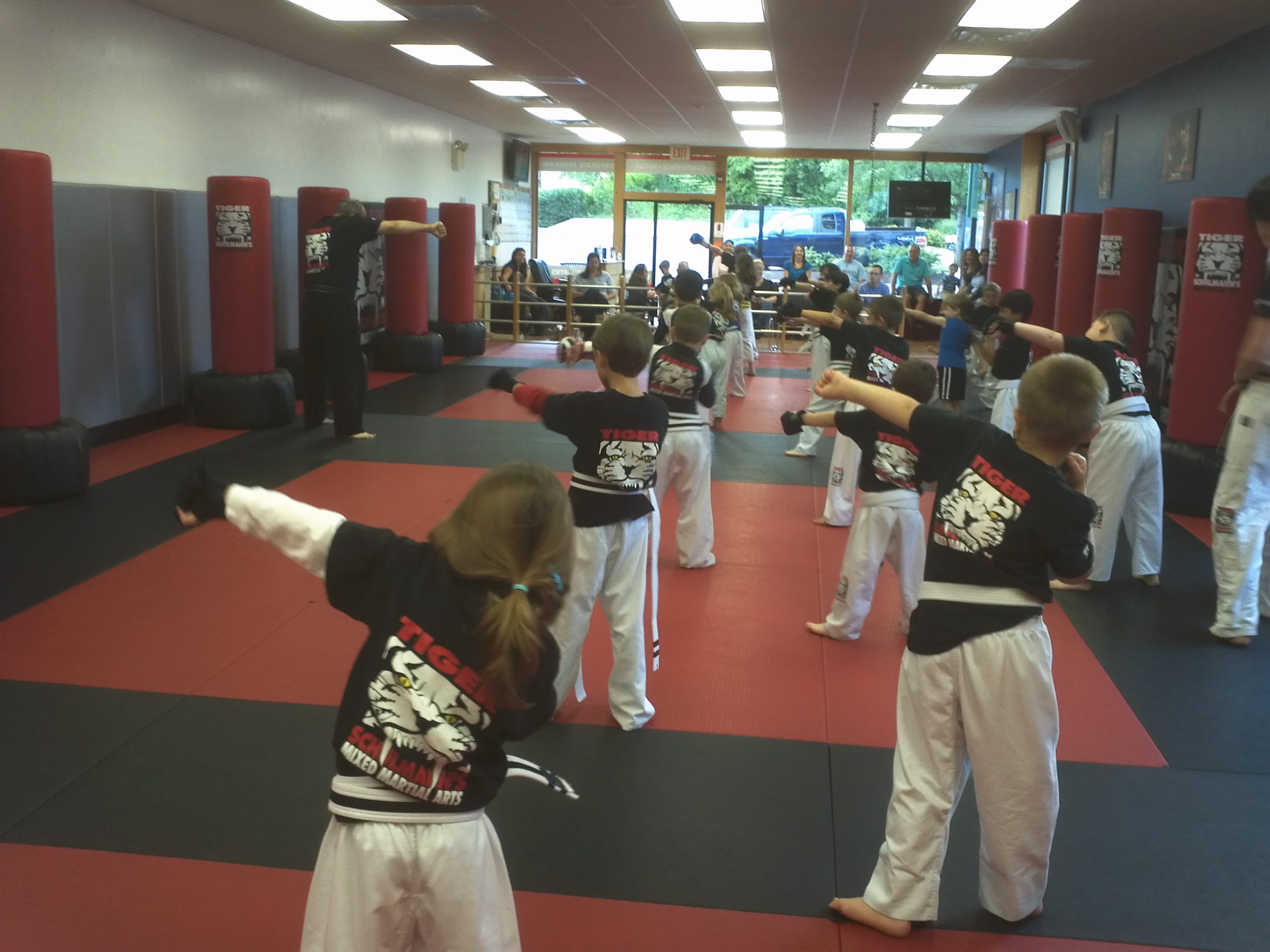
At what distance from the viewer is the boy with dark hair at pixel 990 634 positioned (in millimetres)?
2682

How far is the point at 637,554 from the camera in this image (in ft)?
13.2

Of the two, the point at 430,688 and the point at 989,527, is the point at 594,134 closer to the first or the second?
the point at 989,527

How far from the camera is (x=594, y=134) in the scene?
2112 centimetres

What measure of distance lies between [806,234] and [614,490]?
68.9ft

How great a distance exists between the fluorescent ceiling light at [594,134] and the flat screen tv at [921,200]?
532 cm

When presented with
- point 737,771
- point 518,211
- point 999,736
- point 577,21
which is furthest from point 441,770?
point 518,211

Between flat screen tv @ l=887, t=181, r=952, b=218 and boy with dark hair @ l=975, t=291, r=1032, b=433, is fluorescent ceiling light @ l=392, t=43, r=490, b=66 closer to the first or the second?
boy with dark hair @ l=975, t=291, r=1032, b=433

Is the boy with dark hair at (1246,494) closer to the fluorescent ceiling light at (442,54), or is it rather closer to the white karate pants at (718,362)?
the white karate pants at (718,362)

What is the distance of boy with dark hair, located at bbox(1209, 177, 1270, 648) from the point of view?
15.9 ft

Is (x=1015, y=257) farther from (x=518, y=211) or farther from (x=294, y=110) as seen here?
(x=518, y=211)

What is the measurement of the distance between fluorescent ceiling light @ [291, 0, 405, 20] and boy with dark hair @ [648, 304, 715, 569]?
540 cm

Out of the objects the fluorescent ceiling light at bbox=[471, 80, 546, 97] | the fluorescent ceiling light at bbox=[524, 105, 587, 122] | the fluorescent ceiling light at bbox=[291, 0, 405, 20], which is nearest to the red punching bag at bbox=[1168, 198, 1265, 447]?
the fluorescent ceiling light at bbox=[291, 0, 405, 20]

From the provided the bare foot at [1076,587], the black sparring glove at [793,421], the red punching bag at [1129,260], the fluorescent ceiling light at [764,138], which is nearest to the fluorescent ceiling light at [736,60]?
the red punching bag at [1129,260]

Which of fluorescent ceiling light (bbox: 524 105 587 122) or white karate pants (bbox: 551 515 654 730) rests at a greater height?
fluorescent ceiling light (bbox: 524 105 587 122)
